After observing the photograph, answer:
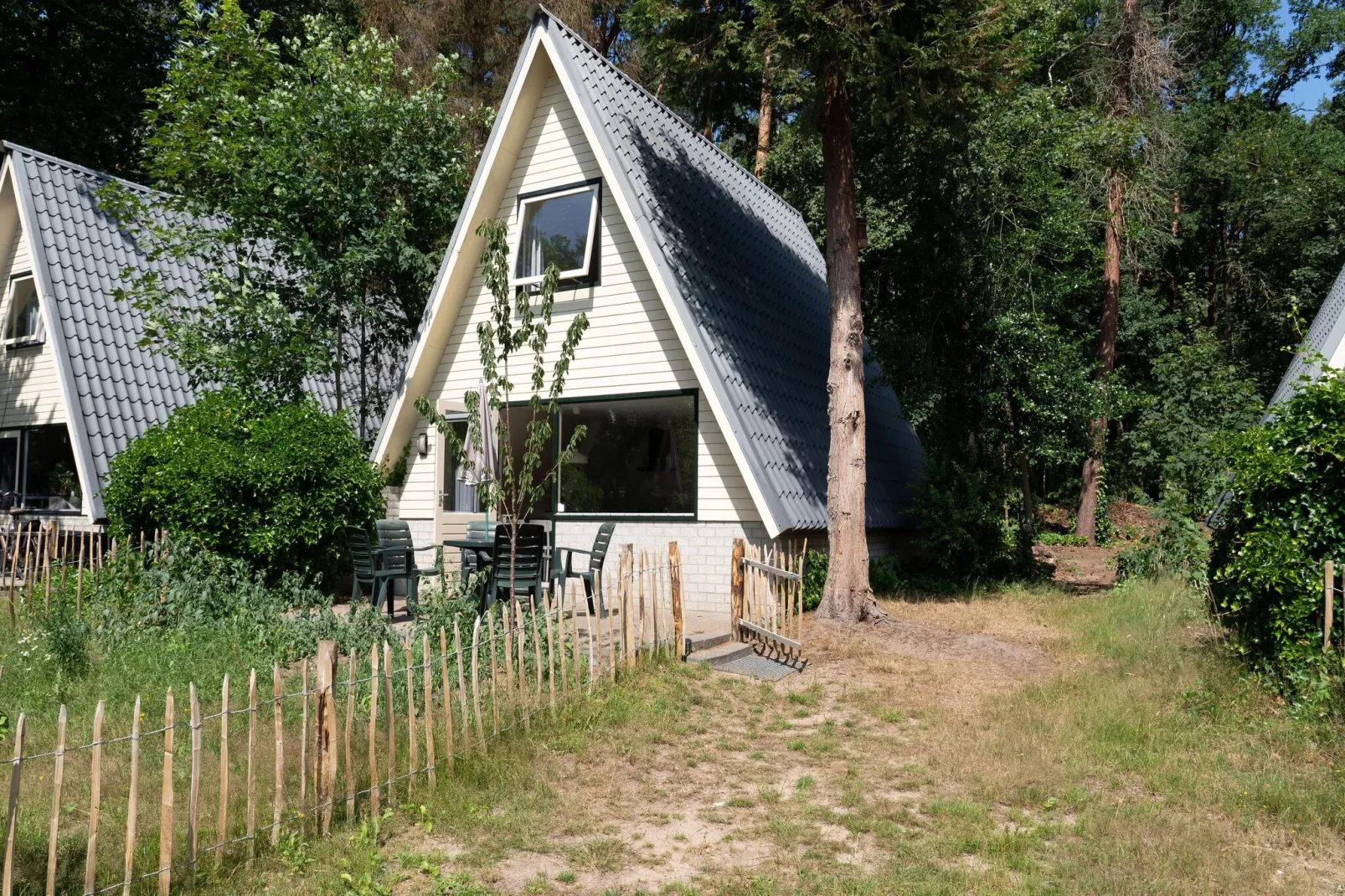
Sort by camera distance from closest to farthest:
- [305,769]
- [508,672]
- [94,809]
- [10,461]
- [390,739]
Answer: [94,809] → [305,769] → [390,739] → [508,672] → [10,461]

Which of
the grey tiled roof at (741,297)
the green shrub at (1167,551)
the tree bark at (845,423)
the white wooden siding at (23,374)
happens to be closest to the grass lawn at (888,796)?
the tree bark at (845,423)

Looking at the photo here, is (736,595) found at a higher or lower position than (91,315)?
lower

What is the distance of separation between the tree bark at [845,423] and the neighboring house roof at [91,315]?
1087 cm

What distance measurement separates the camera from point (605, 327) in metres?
13.0

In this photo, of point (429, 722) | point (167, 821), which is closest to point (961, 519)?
point (429, 722)

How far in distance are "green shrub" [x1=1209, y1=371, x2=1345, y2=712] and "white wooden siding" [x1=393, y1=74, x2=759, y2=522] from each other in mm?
5498

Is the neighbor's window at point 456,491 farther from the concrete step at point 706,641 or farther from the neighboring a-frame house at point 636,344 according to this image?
the concrete step at point 706,641

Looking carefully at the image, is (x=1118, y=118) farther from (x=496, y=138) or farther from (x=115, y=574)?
(x=115, y=574)

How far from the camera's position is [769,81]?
12.4 m

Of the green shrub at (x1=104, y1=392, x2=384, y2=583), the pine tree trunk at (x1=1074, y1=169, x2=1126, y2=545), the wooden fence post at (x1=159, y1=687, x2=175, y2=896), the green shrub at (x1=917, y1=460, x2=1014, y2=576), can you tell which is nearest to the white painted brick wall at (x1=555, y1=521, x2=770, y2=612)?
the green shrub at (x1=104, y1=392, x2=384, y2=583)

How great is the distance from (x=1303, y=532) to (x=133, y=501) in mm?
12258

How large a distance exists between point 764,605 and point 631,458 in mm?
3856

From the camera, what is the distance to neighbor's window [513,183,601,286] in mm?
13062

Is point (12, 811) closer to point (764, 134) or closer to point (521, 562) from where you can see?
point (521, 562)
